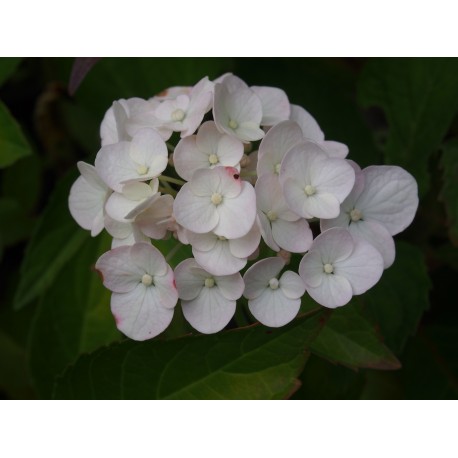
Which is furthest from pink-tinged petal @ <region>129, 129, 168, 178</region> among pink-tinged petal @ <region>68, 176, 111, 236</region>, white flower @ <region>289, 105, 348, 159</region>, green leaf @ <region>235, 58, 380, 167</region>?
green leaf @ <region>235, 58, 380, 167</region>

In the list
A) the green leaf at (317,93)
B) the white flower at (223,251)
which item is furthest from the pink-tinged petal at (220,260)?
the green leaf at (317,93)

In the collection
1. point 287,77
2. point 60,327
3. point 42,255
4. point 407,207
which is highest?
point 287,77

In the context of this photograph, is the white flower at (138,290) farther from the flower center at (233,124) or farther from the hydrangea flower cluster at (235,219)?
the flower center at (233,124)

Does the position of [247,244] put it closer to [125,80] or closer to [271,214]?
[271,214]

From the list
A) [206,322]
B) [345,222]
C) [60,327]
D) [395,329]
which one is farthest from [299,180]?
[60,327]

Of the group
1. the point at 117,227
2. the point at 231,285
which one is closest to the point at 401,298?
the point at 231,285

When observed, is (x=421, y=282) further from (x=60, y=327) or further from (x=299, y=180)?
(x=60, y=327)
